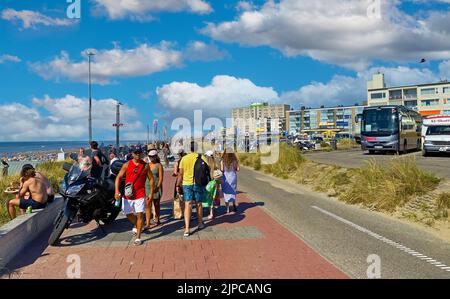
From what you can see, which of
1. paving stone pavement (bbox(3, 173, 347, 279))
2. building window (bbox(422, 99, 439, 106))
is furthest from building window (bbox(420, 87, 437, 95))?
paving stone pavement (bbox(3, 173, 347, 279))

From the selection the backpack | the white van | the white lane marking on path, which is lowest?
the white lane marking on path

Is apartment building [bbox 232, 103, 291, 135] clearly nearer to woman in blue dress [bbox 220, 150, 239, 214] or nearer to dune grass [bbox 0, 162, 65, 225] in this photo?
dune grass [bbox 0, 162, 65, 225]

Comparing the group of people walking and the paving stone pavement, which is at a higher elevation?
the group of people walking

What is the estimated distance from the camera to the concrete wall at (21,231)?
6.19m

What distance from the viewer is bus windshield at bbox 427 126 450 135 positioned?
2545 centimetres

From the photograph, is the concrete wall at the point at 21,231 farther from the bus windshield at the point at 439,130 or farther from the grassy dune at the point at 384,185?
the bus windshield at the point at 439,130

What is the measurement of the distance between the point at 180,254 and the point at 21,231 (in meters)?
2.60

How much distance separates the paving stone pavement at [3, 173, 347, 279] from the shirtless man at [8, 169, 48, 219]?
679mm

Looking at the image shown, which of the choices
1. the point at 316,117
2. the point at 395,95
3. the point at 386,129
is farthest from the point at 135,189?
the point at 316,117

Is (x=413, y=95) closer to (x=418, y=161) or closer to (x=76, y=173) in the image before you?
(x=418, y=161)

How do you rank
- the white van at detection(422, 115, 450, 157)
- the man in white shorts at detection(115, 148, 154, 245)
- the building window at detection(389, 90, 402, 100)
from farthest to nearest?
the building window at detection(389, 90, 402, 100) < the white van at detection(422, 115, 450, 157) < the man in white shorts at detection(115, 148, 154, 245)

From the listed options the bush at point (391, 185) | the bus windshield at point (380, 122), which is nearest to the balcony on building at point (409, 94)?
the bus windshield at point (380, 122)

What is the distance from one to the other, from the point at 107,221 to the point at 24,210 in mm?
1596
